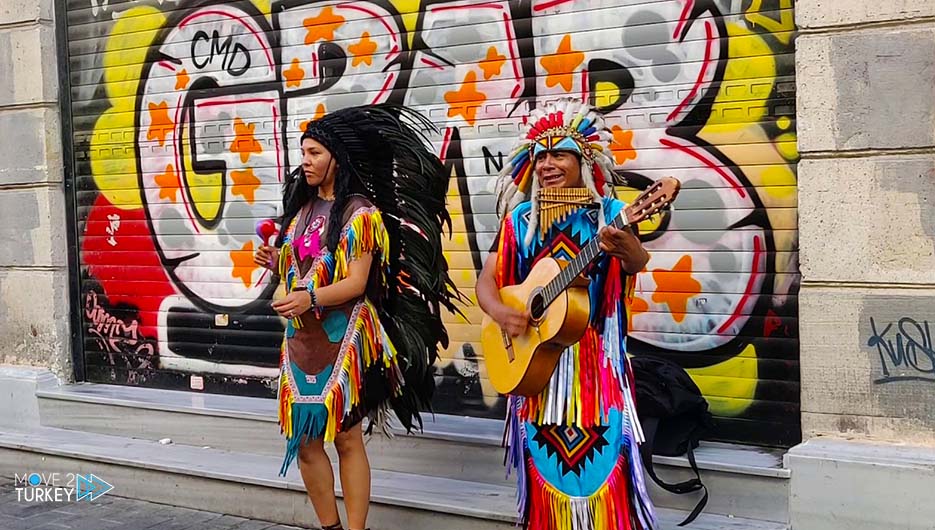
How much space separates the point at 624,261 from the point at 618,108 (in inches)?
79.6

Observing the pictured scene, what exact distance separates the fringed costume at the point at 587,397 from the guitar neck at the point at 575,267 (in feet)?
0.39

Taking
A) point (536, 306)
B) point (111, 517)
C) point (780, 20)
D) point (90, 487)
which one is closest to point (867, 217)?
point (780, 20)

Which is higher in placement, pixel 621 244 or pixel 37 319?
pixel 621 244

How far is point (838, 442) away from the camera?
4590mm

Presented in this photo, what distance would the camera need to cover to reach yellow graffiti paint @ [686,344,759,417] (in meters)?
5.13

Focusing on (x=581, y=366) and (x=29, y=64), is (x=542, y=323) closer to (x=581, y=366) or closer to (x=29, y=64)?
(x=581, y=366)

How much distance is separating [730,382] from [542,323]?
5.91 ft

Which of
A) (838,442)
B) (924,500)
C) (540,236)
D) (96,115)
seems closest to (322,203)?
(540,236)

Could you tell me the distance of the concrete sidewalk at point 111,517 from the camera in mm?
5633

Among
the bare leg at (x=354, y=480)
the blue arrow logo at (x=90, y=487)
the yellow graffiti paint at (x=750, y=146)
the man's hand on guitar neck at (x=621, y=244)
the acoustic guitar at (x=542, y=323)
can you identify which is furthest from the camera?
the blue arrow logo at (x=90, y=487)

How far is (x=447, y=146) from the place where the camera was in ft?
19.8

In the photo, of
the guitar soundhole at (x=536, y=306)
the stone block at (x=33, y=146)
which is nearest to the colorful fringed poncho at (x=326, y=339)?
the guitar soundhole at (x=536, y=306)

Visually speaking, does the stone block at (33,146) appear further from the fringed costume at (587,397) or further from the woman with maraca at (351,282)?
the fringed costume at (587,397)

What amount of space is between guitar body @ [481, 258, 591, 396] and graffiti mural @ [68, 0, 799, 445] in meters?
1.66
